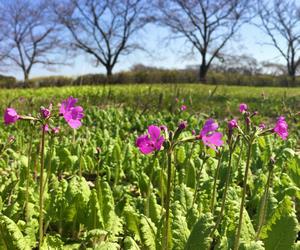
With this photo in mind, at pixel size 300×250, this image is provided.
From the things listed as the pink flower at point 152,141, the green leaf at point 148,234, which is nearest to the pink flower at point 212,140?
the pink flower at point 152,141

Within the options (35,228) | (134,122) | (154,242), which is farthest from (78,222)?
(134,122)

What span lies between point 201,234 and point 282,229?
1.41 ft

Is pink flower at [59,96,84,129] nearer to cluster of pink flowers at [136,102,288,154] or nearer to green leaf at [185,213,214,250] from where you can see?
cluster of pink flowers at [136,102,288,154]

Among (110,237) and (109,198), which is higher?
(109,198)

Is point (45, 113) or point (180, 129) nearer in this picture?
point (180, 129)

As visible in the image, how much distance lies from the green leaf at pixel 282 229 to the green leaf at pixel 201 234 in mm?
369

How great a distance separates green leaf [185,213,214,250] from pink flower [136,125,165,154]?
1.21ft

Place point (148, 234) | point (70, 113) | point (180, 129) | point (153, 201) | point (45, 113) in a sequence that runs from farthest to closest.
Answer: point (153, 201) → point (148, 234) → point (70, 113) → point (45, 113) → point (180, 129)

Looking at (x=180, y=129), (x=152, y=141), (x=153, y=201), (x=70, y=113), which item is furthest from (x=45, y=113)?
(x=153, y=201)

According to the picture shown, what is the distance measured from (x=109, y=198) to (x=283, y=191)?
1089 millimetres

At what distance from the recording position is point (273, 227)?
1755 mm

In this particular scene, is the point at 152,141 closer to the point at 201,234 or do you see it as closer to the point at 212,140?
the point at 212,140

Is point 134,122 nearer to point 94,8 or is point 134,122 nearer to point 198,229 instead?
point 198,229

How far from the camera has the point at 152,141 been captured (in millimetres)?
1406
